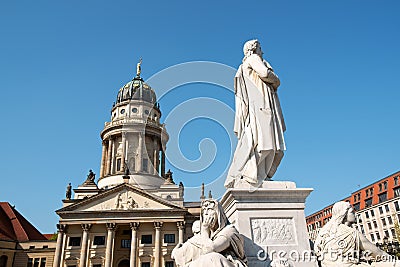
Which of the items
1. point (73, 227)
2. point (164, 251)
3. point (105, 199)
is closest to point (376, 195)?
point (164, 251)

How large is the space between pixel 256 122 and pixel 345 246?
211 cm

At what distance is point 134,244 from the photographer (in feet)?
148

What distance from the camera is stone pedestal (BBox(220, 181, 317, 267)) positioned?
4.42 metres

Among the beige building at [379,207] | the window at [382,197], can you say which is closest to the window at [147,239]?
the beige building at [379,207]

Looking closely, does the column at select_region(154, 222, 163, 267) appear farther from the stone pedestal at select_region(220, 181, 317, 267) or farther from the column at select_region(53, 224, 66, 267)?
the stone pedestal at select_region(220, 181, 317, 267)

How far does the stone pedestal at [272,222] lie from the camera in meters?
4.42

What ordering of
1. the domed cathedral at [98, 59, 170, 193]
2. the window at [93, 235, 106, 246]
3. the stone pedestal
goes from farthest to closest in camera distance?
the domed cathedral at [98, 59, 170, 193] < the window at [93, 235, 106, 246] < the stone pedestal

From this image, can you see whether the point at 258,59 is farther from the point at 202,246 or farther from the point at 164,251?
the point at 164,251

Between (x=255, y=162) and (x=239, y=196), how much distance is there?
0.71 metres

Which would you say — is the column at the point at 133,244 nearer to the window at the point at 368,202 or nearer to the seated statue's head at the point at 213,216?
the window at the point at 368,202

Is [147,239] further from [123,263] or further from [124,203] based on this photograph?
[124,203]

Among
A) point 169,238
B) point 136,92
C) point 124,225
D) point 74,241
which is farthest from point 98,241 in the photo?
point 136,92

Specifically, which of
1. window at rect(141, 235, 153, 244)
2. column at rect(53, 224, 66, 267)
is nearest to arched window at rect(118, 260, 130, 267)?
window at rect(141, 235, 153, 244)

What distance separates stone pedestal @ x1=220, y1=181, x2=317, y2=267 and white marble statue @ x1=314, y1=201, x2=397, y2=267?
0.78 ft
